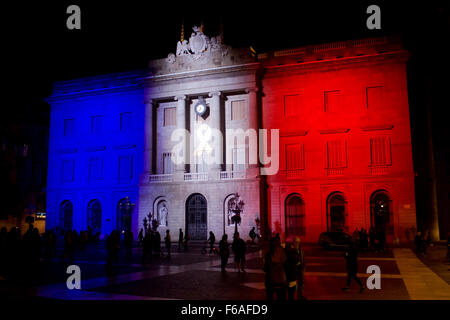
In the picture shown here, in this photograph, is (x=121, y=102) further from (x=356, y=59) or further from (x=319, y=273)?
(x=319, y=273)

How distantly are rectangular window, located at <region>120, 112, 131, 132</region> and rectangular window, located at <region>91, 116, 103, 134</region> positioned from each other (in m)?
2.63

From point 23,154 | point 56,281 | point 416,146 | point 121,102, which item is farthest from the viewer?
point 121,102

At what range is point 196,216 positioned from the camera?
130 feet

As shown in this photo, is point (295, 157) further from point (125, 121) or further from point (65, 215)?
point (65, 215)

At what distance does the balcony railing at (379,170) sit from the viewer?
115 ft

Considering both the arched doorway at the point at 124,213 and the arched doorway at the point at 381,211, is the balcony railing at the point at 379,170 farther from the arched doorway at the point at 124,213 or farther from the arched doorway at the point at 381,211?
the arched doorway at the point at 124,213

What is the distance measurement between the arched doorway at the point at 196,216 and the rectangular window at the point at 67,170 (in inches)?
582

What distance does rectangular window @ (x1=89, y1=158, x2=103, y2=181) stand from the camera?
43844 millimetres

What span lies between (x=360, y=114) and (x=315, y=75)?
5489 millimetres

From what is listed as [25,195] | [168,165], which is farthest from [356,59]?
[25,195]

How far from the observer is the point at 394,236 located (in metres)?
33.9

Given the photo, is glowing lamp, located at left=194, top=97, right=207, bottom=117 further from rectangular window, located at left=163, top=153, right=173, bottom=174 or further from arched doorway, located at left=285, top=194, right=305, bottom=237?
arched doorway, located at left=285, top=194, right=305, bottom=237

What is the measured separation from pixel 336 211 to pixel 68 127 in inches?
1208

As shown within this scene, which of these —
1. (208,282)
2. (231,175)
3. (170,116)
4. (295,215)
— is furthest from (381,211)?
(208,282)
